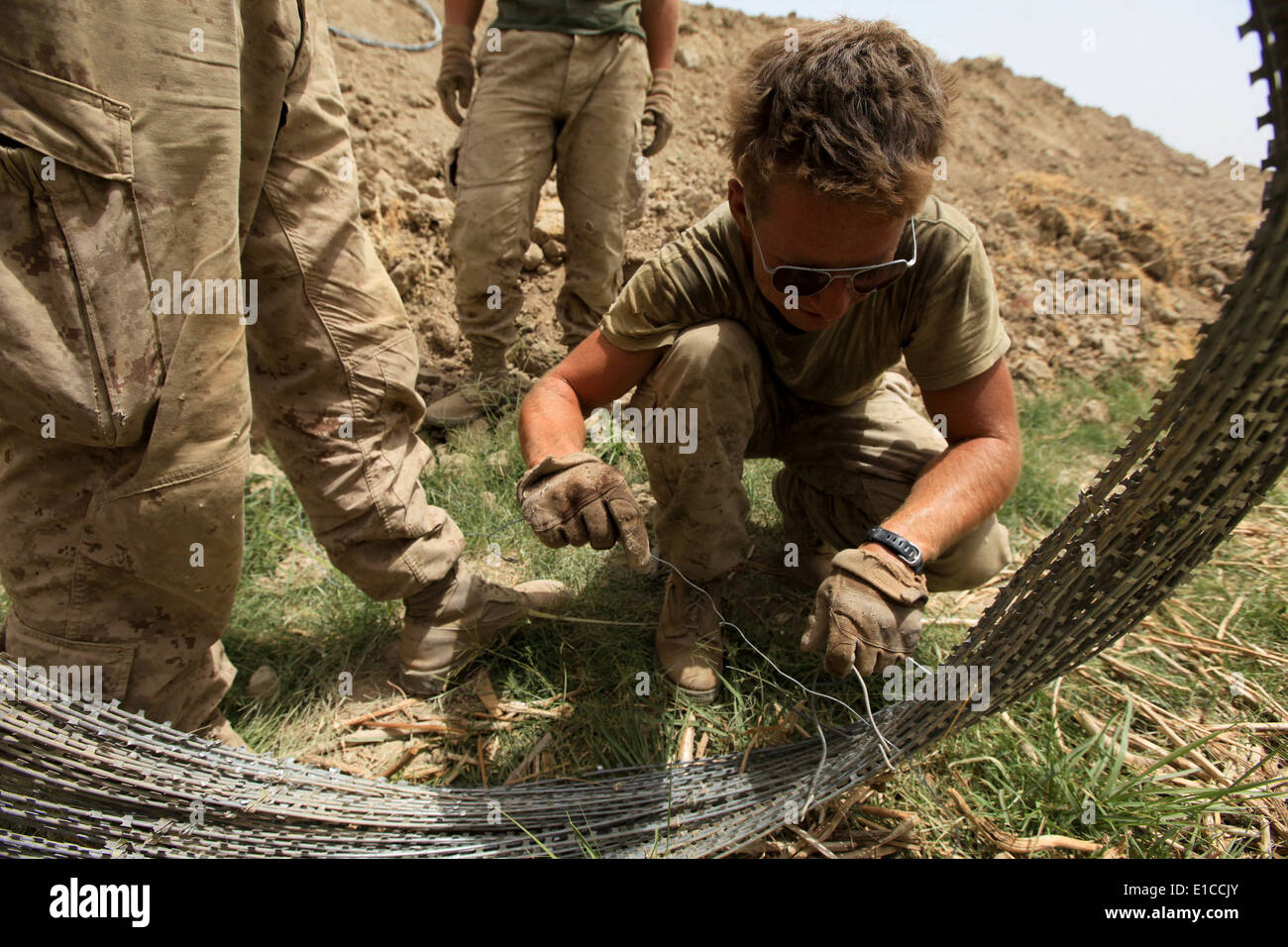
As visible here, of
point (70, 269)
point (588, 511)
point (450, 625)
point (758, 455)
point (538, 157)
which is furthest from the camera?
point (538, 157)

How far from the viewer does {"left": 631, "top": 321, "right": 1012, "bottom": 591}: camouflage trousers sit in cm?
200

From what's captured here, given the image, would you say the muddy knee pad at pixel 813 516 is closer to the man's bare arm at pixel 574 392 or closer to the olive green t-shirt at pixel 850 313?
the olive green t-shirt at pixel 850 313

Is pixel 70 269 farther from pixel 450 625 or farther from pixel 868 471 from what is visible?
pixel 868 471

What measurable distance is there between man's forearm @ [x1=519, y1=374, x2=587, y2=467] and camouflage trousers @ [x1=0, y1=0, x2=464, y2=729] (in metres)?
0.43

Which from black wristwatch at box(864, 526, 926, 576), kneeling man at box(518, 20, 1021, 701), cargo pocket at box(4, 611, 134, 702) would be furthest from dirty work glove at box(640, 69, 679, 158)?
cargo pocket at box(4, 611, 134, 702)

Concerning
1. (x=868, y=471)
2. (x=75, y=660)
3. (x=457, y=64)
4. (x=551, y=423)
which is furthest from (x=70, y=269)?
(x=457, y=64)

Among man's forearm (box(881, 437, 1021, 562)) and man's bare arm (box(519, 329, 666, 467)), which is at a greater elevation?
man's bare arm (box(519, 329, 666, 467))

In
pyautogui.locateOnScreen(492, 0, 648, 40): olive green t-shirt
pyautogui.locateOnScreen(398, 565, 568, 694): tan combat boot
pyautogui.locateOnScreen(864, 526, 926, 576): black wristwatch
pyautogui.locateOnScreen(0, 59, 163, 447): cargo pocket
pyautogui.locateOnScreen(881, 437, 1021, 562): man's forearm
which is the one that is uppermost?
pyautogui.locateOnScreen(492, 0, 648, 40): olive green t-shirt

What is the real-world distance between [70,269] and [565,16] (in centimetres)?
247

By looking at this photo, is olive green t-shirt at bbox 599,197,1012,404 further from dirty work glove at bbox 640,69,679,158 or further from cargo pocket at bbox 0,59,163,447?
dirty work glove at bbox 640,69,679,158

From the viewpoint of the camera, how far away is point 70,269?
1317 millimetres

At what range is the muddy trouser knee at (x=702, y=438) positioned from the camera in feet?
6.49
